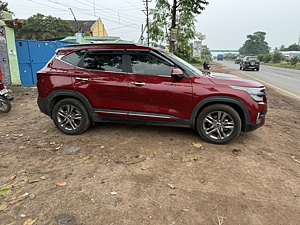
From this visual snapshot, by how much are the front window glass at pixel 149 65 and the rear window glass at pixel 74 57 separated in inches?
41.2

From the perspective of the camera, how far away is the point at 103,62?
4102 mm

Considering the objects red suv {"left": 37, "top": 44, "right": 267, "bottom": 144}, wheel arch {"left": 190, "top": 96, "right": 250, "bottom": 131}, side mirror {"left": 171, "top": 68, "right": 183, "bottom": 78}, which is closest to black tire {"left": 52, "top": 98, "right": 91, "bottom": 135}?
red suv {"left": 37, "top": 44, "right": 267, "bottom": 144}

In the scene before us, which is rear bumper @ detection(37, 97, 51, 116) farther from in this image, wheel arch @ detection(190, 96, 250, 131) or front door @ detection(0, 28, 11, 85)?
front door @ detection(0, 28, 11, 85)

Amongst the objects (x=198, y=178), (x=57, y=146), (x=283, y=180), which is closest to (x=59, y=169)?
(x=57, y=146)

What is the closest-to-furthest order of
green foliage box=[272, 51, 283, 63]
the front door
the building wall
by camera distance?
the front door, the building wall, green foliage box=[272, 51, 283, 63]

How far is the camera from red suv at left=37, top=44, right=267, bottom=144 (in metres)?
3.71

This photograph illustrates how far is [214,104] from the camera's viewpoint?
149 inches

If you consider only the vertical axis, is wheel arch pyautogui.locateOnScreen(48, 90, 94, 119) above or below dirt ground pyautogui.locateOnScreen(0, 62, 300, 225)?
above

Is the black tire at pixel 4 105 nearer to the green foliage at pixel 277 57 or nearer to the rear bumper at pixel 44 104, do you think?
the rear bumper at pixel 44 104

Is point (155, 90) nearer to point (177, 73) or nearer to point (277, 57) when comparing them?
point (177, 73)

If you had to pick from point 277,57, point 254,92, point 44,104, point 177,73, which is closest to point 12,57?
point 44,104

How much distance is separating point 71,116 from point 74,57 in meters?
1.18

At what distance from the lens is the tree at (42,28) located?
41309mm

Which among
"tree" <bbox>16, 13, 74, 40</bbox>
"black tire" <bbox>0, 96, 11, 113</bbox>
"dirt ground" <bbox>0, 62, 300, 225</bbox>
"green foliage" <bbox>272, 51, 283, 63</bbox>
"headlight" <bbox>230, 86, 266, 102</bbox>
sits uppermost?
"tree" <bbox>16, 13, 74, 40</bbox>
